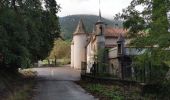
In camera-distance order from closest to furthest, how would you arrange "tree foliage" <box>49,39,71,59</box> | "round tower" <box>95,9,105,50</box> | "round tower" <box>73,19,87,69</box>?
"round tower" <box>95,9,105,50</box>
"round tower" <box>73,19,87,69</box>
"tree foliage" <box>49,39,71,59</box>

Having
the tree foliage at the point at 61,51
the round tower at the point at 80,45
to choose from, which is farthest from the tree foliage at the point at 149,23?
the tree foliage at the point at 61,51

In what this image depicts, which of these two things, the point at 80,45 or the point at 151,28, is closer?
the point at 151,28

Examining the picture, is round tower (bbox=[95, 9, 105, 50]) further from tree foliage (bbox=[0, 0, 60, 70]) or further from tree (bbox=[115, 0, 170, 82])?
tree (bbox=[115, 0, 170, 82])

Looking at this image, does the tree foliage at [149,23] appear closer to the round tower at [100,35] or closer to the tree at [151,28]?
the tree at [151,28]

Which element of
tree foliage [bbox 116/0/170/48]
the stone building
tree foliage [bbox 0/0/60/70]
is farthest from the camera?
the stone building

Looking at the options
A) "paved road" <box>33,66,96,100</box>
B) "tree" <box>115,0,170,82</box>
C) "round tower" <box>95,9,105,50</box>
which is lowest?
"paved road" <box>33,66,96,100</box>

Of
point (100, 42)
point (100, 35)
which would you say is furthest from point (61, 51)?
point (100, 42)

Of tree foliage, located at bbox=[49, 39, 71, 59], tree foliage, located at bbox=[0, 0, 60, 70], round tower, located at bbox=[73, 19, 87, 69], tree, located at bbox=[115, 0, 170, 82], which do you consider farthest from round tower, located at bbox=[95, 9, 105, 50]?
tree foliage, located at bbox=[49, 39, 71, 59]

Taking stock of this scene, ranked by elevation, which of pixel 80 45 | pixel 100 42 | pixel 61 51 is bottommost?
pixel 100 42

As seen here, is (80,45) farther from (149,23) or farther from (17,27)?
(149,23)

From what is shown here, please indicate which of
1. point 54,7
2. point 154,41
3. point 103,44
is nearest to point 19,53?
point 54,7

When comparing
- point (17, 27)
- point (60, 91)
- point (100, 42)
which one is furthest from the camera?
point (100, 42)

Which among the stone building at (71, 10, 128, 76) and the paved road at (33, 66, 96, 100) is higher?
the stone building at (71, 10, 128, 76)

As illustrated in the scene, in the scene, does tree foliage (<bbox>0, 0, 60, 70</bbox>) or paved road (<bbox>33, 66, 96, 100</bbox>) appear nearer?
paved road (<bbox>33, 66, 96, 100</bbox>)
